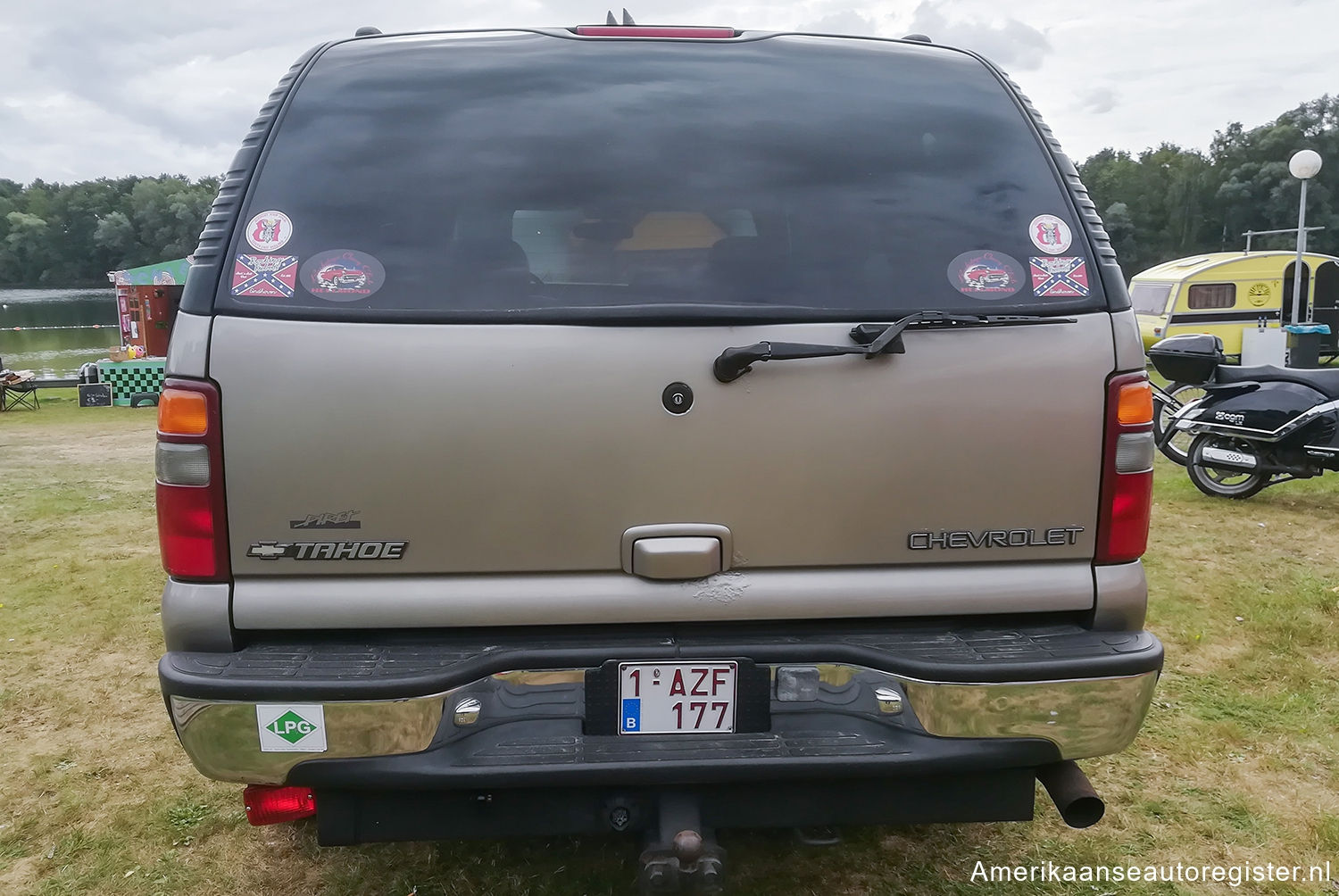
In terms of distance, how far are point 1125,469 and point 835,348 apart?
69 centimetres

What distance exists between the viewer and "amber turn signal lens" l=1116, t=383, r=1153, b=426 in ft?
6.46

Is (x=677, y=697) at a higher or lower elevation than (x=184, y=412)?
lower

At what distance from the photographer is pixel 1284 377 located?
6.59 metres

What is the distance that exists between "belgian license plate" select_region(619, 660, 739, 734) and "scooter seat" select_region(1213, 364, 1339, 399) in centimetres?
631

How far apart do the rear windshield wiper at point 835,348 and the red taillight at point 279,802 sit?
1.28m

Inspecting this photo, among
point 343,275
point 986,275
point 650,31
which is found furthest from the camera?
point 650,31

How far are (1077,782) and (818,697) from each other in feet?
2.02

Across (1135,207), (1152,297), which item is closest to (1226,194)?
(1135,207)

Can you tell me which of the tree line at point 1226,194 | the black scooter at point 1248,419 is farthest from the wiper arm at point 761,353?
the tree line at point 1226,194

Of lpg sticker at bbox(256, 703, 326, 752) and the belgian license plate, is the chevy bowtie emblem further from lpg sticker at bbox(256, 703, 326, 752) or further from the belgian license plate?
the belgian license plate

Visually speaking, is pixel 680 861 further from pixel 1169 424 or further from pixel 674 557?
pixel 1169 424

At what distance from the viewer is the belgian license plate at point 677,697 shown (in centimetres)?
186

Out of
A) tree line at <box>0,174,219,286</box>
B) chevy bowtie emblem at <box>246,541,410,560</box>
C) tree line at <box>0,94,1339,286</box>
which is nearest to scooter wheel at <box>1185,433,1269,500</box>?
chevy bowtie emblem at <box>246,541,410,560</box>

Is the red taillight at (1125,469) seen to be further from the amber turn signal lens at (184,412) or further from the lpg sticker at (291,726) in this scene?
the amber turn signal lens at (184,412)
